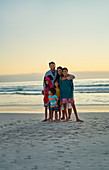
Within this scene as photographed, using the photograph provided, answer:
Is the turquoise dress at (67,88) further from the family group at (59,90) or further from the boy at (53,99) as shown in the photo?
the boy at (53,99)

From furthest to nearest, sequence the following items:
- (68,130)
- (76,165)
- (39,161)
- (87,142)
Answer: (68,130)
(87,142)
(39,161)
(76,165)

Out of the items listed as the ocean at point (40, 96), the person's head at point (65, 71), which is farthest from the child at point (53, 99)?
the ocean at point (40, 96)

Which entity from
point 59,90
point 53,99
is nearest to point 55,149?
point 53,99

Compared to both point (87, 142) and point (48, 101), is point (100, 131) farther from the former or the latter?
point (48, 101)

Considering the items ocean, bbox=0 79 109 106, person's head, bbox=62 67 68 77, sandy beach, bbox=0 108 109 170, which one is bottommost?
sandy beach, bbox=0 108 109 170

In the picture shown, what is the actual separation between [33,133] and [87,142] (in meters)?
1.54

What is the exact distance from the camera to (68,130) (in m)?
5.84

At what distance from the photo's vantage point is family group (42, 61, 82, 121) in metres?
7.41

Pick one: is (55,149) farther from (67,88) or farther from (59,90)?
(59,90)

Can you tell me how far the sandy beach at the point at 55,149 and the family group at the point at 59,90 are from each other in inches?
60.3

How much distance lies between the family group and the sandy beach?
5.02 feet

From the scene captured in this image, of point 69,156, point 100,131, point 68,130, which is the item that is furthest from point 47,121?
point 69,156

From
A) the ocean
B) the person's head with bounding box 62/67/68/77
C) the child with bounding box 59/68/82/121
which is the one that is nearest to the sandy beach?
the child with bounding box 59/68/82/121

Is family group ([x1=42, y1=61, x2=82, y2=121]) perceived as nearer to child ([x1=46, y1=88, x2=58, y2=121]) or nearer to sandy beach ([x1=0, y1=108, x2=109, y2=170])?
child ([x1=46, y1=88, x2=58, y2=121])
